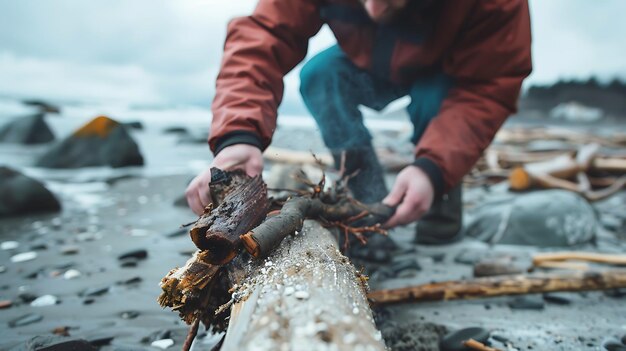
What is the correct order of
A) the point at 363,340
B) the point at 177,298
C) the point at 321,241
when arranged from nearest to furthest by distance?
the point at 363,340, the point at 177,298, the point at 321,241

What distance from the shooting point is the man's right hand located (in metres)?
1.78

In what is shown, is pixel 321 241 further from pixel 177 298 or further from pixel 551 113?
pixel 551 113

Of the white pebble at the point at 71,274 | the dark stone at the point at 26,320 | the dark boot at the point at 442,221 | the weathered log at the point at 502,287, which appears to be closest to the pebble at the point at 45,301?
the dark stone at the point at 26,320

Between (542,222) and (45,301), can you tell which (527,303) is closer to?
(542,222)

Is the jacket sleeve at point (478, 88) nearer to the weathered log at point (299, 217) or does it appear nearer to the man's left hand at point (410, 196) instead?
the man's left hand at point (410, 196)

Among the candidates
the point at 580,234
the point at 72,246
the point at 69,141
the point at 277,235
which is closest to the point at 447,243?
the point at 580,234

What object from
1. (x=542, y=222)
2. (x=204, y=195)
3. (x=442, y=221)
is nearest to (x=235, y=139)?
(x=204, y=195)

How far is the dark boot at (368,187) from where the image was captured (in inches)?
111

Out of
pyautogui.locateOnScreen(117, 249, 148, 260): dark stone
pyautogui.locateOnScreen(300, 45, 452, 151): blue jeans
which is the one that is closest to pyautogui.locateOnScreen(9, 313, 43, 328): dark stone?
pyautogui.locateOnScreen(117, 249, 148, 260): dark stone

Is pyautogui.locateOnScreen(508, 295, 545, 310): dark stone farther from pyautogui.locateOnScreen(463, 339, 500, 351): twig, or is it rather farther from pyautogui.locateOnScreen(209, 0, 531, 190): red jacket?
pyautogui.locateOnScreen(209, 0, 531, 190): red jacket

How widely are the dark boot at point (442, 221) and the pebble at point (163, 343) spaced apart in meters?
2.17

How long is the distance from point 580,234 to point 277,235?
2.92 m

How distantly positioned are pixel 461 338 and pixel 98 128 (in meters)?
7.12

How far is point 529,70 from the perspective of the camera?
2.55 meters
